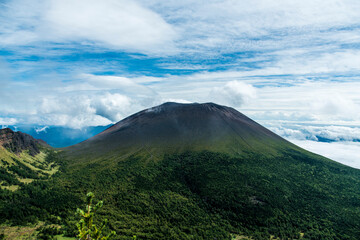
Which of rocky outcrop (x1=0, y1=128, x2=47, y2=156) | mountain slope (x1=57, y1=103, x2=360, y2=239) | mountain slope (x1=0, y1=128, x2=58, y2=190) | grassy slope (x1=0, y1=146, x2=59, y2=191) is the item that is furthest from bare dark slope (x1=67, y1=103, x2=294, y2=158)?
grassy slope (x1=0, y1=146, x2=59, y2=191)

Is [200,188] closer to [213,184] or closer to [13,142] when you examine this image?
[213,184]

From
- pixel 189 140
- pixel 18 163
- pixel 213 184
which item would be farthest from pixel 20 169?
pixel 189 140

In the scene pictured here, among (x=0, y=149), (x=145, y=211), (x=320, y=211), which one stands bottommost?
(x=320, y=211)

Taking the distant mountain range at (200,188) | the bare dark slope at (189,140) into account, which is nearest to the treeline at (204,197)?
the distant mountain range at (200,188)

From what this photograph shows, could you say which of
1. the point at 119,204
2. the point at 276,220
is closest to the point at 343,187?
the point at 276,220

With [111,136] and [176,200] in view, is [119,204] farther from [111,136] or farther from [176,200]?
[111,136]

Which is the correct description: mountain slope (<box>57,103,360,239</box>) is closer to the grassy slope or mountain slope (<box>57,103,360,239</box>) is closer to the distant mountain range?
the distant mountain range

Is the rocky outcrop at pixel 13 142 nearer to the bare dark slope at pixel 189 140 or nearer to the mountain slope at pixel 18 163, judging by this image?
the mountain slope at pixel 18 163

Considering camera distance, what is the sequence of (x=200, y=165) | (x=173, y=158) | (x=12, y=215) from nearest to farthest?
(x=12, y=215)
(x=200, y=165)
(x=173, y=158)
